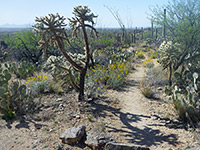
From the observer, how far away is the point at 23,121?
4.99 m

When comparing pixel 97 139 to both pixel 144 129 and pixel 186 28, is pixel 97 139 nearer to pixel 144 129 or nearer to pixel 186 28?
pixel 144 129

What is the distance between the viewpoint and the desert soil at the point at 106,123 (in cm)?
408

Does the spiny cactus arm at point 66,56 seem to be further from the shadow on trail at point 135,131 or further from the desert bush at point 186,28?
the desert bush at point 186,28

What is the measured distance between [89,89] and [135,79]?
3798mm

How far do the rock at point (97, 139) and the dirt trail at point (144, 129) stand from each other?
1.03 feet

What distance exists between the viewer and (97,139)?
13.1 feet

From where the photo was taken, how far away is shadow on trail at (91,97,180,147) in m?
4.18

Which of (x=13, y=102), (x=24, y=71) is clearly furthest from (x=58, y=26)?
(x=24, y=71)

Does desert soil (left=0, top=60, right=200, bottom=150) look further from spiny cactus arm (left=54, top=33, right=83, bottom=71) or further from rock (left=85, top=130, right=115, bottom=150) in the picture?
spiny cactus arm (left=54, top=33, right=83, bottom=71)

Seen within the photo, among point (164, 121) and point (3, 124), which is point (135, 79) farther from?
point (3, 124)

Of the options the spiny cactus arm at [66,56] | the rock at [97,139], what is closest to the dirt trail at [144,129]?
the rock at [97,139]

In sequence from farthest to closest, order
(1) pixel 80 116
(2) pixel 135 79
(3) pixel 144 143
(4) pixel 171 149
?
(2) pixel 135 79, (1) pixel 80 116, (3) pixel 144 143, (4) pixel 171 149

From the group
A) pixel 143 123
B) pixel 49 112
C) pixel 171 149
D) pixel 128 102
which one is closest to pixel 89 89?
pixel 128 102

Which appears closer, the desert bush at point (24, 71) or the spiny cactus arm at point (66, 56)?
the spiny cactus arm at point (66, 56)
